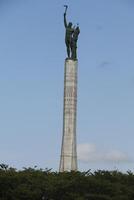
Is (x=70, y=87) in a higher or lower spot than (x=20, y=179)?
higher

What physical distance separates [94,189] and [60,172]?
144 inches

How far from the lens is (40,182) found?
43.9 meters

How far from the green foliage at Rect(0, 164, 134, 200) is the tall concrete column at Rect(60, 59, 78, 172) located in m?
1.27

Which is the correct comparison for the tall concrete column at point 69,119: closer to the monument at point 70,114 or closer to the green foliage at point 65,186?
the monument at point 70,114

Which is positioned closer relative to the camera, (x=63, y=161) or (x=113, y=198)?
(x=113, y=198)

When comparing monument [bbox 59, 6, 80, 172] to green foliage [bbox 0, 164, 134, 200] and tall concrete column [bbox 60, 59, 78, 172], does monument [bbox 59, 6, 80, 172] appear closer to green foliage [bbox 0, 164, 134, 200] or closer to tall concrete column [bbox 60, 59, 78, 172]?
tall concrete column [bbox 60, 59, 78, 172]

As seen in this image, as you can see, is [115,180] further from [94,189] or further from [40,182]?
[40,182]

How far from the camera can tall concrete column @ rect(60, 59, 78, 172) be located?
45094 millimetres

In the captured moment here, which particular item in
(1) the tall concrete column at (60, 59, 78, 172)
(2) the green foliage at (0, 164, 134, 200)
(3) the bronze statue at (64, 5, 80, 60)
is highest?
(3) the bronze statue at (64, 5, 80, 60)

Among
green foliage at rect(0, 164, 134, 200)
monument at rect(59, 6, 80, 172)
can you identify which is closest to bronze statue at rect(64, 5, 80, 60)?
monument at rect(59, 6, 80, 172)

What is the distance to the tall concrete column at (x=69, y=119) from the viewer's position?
45.1 m

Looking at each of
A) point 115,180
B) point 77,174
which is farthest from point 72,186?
point 115,180

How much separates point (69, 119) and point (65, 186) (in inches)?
217

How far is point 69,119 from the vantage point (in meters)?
45.9
